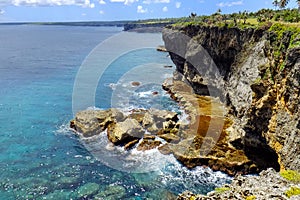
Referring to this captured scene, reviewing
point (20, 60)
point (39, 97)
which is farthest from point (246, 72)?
point (20, 60)

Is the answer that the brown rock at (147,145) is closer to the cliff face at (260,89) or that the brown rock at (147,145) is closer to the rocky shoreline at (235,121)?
the rocky shoreline at (235,121)

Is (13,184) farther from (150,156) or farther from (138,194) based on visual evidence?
(150,156)

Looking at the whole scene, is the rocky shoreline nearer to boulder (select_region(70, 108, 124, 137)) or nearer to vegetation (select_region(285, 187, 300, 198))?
boulder (select_region(70, 108, 124, 137))

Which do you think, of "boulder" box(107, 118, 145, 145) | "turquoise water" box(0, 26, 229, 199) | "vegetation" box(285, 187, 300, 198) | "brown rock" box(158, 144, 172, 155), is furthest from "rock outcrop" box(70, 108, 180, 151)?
"vegetation" box(285, 187, 300, 198)

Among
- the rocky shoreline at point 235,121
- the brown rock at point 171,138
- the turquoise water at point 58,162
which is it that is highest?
the rocky shoreline at point 235,121

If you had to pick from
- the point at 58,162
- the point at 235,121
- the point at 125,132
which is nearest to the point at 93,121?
the point at 125,132

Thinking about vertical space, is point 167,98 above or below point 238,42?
below

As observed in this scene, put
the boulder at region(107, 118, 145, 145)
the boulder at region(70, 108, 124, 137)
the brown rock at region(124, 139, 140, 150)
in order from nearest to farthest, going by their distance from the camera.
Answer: the brown rock at region(124, 139, 140, 150), the boulder at region(107, 118, 145, 145), the boulder at region(70, 108, 124, 137)

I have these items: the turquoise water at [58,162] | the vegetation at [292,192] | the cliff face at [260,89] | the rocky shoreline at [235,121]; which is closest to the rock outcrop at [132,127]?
the rocky shoreline at [235,121]
